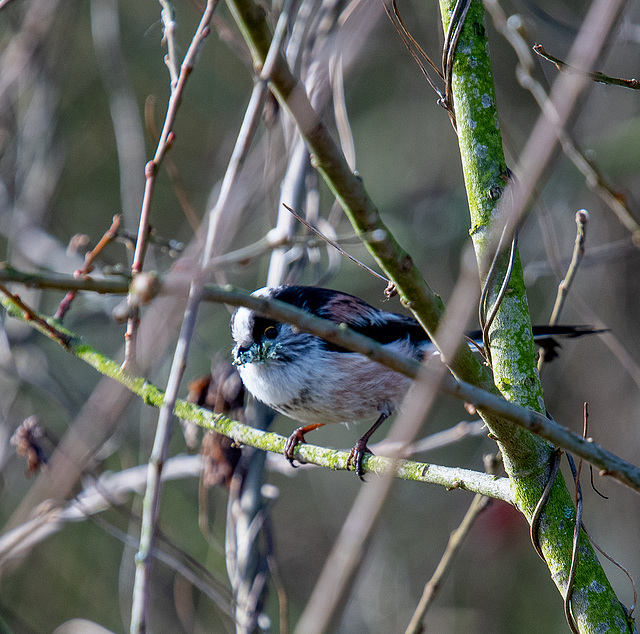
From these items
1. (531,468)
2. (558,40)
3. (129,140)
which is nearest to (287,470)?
(531,468)

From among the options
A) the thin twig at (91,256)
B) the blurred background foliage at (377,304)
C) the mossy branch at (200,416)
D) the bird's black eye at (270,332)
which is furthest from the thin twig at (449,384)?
the blurred background foliage at (377,304)

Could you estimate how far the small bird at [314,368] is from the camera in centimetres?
285

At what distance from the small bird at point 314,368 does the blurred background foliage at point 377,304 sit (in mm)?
1794

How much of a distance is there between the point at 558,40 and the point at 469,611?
15.8ft

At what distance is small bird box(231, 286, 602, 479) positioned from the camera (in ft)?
9.34

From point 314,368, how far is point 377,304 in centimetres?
363

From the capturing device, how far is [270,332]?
3.01 m

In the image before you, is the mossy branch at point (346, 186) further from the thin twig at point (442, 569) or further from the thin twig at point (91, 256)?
the thin twig at point (91, 256)

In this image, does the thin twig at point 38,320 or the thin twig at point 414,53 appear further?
the thin twig at point 414,53

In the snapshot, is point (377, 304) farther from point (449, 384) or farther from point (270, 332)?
point (449, 384)

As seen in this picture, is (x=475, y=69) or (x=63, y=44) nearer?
(x=475, y=69)

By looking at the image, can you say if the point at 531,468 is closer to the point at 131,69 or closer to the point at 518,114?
the point at 518,114

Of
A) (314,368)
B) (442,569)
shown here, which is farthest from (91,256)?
(442,569)

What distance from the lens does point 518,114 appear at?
6180 millimetres
